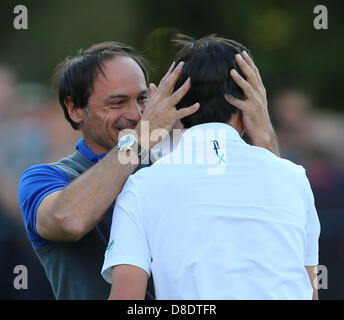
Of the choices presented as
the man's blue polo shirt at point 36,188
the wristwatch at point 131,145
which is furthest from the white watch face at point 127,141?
the man's blue polo shirt at point 36,188

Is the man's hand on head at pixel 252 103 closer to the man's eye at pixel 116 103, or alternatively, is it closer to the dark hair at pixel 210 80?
the dark hair at pixel 210 80

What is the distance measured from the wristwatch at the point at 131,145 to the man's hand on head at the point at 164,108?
1.0 inches

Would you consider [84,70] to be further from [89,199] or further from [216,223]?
[216,223]

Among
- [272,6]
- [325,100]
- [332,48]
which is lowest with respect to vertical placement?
[325,100]

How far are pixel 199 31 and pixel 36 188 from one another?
744 centimetres

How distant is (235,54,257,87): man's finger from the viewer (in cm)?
247

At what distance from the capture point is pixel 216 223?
2182 mm

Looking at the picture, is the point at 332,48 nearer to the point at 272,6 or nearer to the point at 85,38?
the point at 272,6

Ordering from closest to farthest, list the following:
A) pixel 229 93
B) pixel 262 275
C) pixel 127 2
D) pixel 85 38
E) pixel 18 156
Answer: pixel 262 275 → pixel 229 93 → pixel 18 156 → pixel 85 38 → pixel 127 2

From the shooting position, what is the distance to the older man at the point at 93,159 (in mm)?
2654

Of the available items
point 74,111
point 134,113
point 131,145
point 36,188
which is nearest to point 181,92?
point 131,145

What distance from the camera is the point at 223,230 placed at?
218cm
